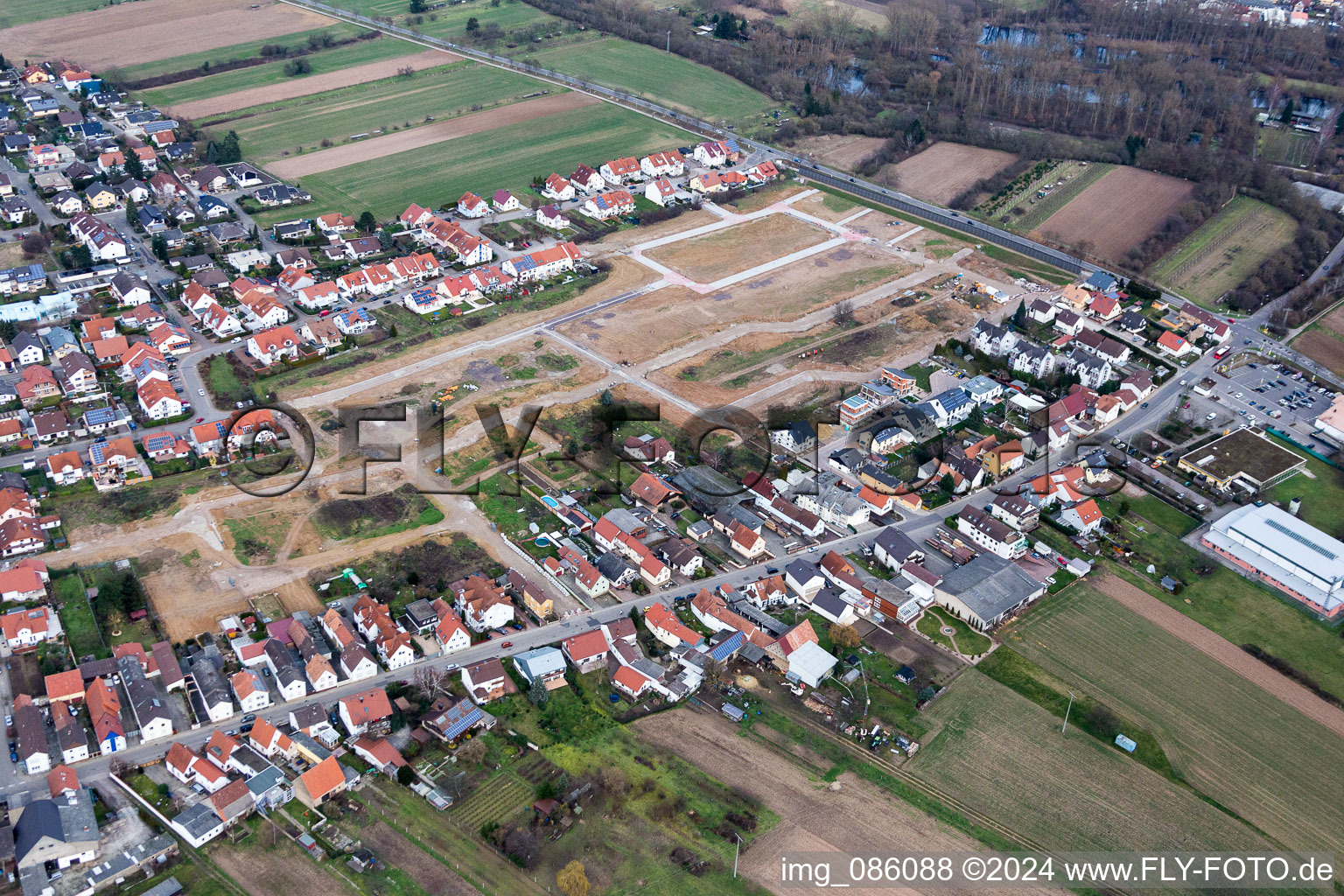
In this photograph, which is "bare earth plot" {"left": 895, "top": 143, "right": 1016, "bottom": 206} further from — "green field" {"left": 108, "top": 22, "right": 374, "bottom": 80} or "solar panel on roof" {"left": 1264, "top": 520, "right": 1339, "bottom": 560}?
"green field" {"left": 108, "top": 22, "right": 374, "bottom": 80}

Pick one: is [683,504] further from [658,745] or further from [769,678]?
[658,745]

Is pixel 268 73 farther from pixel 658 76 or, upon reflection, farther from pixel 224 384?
pixel 224 384

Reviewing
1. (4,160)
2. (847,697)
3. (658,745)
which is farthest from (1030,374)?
(4,160)

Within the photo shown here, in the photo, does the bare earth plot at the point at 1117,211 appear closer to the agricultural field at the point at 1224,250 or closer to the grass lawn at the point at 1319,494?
the agricultural field at the point at 1224,250

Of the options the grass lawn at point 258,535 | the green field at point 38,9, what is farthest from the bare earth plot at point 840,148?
the green field at point 38,9

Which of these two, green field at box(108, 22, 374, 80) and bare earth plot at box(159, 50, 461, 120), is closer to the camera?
bare earth plot at box(159, 50, 461, 120)

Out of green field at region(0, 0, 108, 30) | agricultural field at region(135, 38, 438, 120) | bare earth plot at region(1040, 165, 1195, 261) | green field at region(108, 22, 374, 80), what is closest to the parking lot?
bare earth plot at region(1040, 165, 1195, 261)
